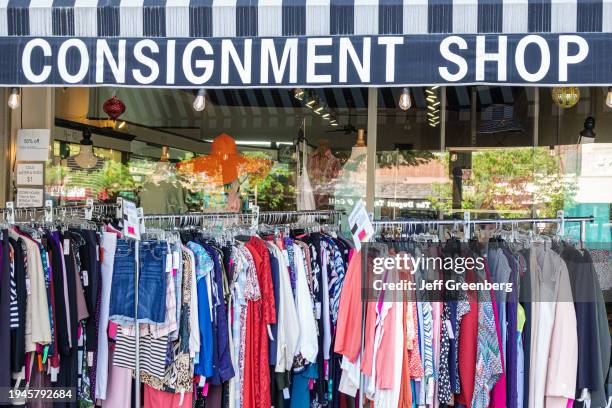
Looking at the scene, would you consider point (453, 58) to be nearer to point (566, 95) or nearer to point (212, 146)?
point (566, 95)

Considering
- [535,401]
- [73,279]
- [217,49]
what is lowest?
[535,401]

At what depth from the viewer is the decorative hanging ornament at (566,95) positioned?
7.58m

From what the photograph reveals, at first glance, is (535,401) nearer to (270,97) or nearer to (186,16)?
(186,16)

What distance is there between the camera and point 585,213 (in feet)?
25.5

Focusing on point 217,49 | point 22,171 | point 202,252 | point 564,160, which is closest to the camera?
point 217,49

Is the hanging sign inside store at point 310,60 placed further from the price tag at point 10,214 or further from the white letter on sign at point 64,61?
the price tag at point 10,214

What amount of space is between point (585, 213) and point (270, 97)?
3.75 m

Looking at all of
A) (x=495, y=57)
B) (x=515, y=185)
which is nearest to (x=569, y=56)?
(x=495, y=57)

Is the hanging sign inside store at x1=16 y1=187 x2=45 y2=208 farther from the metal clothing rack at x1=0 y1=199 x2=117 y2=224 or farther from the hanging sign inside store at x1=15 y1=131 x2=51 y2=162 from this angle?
the hanging sign inside store at x1=15 y1=131 x2=51 y2=162

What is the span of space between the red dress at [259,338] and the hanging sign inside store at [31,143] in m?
3.42

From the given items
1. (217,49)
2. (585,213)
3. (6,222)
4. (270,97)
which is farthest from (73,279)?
(585,213)

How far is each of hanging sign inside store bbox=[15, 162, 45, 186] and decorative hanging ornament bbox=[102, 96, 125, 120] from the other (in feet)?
3.46

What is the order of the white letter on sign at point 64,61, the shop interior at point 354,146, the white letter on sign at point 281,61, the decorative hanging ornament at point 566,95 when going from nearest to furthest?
the white letter on sign at point 281,61 → the white letter on sign at point 64,61 → the decorative hanging ornament at point 566,95 → the shop interior at point 354,146

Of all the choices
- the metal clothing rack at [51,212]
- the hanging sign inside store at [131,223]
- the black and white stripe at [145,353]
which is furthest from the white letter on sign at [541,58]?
the metal clothing rack at [51,212]
